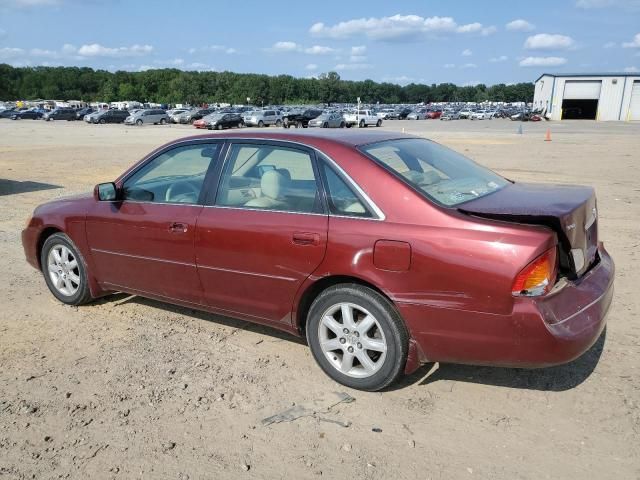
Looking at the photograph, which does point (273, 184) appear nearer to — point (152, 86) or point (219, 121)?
point (219, 121)

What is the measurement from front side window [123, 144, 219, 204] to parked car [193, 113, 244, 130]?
141 feet

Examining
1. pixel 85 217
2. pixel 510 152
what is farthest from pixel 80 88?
pixel 85 217

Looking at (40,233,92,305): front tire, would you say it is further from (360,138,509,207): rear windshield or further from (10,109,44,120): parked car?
(10,109,44,120): parked car

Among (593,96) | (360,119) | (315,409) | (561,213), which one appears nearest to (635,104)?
(593,96)

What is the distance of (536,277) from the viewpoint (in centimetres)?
298

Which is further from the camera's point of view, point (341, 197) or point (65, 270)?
point (65, 270)

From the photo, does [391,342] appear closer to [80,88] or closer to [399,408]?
[399,408]

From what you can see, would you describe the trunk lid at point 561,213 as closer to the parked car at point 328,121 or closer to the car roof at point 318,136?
the car roof at point 318,136

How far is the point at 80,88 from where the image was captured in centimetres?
16738

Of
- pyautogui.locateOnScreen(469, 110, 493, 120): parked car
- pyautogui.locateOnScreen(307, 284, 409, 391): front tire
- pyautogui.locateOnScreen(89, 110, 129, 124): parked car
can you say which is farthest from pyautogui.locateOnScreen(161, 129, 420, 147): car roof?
pyautogui.locateOnScreen(469, 110, 493, 120): parked car

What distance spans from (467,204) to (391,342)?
3.12 ft

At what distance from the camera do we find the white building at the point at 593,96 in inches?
2810

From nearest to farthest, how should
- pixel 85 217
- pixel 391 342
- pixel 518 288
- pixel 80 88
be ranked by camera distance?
pixel 518 288
pixel 391 342
pixel 85 217
pixel 80 88

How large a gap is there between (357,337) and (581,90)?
8254 cm
